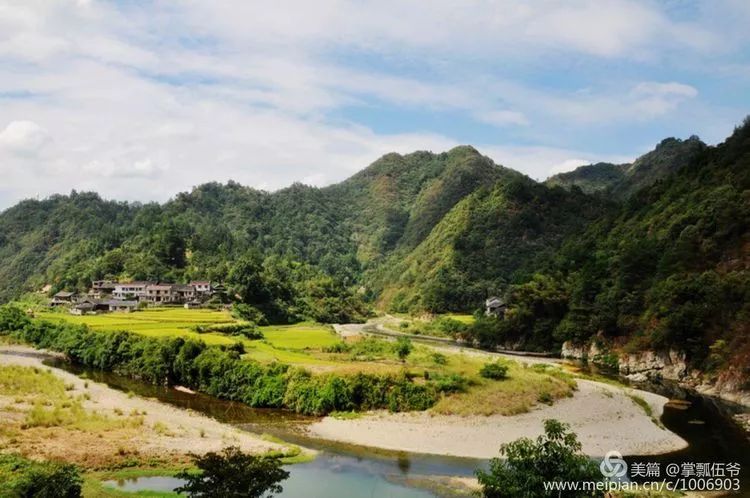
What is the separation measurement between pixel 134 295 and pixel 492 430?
85.0m

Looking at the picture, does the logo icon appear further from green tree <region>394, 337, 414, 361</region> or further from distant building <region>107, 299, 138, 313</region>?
distant building <region>107, 299, 138, 313</region>

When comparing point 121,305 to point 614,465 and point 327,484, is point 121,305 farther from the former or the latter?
point 614,465

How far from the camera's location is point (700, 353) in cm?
5700

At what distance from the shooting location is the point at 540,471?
15820 mm

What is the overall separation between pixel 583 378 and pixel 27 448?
1918 inches

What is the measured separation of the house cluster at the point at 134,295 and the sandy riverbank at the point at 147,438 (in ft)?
180

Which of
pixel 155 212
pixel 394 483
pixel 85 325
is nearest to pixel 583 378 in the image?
pixel 394 483

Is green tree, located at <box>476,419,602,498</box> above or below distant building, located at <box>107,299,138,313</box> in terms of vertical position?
above

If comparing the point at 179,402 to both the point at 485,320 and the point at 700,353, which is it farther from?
the point at 485,320

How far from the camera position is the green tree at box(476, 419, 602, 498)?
1542 cm

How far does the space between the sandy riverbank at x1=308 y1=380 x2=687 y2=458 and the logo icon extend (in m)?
1.37

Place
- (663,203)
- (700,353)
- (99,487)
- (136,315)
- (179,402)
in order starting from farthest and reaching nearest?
1. (663,203)
2. (136,315)
3. (700,353)
4. (179,402)
5. (99,487)

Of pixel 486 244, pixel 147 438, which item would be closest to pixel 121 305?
pixel 147 438

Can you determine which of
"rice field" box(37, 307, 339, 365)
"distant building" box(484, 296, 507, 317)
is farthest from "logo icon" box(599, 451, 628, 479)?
"distant building" box(484, 296, 507, 317)
